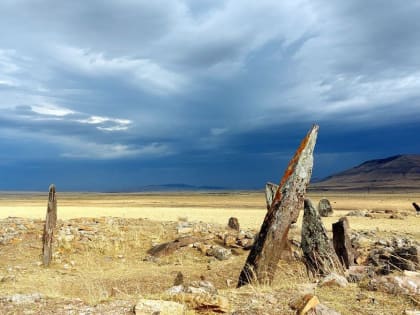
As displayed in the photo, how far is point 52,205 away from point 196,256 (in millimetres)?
5246

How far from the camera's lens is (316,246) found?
10484mm

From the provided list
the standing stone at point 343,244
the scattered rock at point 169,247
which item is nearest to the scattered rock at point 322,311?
the standing stone at point 343,244

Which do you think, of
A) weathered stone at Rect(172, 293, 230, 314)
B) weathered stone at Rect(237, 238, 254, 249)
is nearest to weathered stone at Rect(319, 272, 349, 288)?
weathered stone at Rect(172, 293, 230, 314)

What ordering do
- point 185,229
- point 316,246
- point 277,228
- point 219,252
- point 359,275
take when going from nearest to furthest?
point 359,275
point 277,228
point 316,246
point 219,252
point 185,229

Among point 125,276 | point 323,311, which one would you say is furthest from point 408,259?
point 125,276

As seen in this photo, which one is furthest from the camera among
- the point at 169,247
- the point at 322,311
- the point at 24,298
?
the point at 169,247

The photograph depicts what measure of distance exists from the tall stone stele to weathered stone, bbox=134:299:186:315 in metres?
3.46

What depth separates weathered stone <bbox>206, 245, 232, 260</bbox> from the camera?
47.9 ft

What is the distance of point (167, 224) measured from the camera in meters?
20.5

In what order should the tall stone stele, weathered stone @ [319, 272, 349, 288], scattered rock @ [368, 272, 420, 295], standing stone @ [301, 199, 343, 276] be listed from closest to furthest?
scattered rock @ [368, 272, 420, 295], weathered stone @ [319, 272, 349, 288], the tall stone stele, standing stone @ [301, 199, 343, 276]

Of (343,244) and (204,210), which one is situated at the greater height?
(343,244)

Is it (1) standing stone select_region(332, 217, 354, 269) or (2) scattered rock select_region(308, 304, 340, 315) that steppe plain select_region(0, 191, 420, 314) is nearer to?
(2) scattered rock select_region(308, 304, 340, 315)

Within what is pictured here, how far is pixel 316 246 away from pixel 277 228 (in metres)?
2.03

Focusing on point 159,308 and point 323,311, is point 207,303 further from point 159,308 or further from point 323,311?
point 323,311
